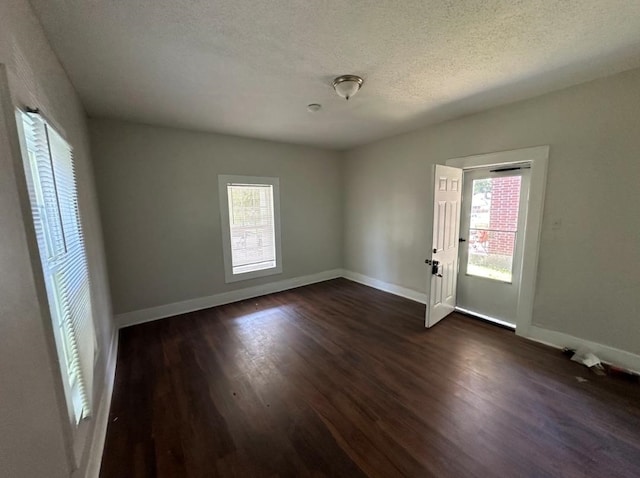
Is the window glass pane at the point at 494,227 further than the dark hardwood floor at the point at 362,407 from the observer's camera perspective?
Yes

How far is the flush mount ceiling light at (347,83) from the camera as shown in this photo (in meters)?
2.12

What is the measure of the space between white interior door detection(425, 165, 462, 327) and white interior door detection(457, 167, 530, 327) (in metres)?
0.18

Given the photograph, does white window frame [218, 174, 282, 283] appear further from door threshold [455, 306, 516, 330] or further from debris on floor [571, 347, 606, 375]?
debris on floor [571, 347, 606, 375]

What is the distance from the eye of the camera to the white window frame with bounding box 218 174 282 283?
3826 millimetres

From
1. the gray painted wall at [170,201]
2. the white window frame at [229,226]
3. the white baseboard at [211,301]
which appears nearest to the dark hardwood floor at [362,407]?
the white baseboard at [211,301]

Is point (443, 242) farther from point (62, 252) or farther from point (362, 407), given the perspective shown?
point (62, 252)

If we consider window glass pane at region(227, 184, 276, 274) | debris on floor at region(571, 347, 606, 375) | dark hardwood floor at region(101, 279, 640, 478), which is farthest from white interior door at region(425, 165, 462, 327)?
window glass pane at region(227, 184, 276, 274)

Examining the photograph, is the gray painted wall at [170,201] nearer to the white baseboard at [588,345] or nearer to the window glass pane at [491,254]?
the window glass pane at [491,254]

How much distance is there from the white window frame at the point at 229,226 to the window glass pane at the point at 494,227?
2896 millimetres

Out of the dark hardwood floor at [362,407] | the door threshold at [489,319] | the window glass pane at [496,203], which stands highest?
the window glass pane at [496,203]

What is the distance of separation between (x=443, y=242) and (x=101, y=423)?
3.49 metres

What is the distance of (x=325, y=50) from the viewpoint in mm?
1775

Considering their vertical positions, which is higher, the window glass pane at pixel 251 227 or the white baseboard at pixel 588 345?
the window glass pane at pixel 251 227

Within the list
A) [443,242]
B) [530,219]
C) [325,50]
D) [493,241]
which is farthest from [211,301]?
[530,219]
